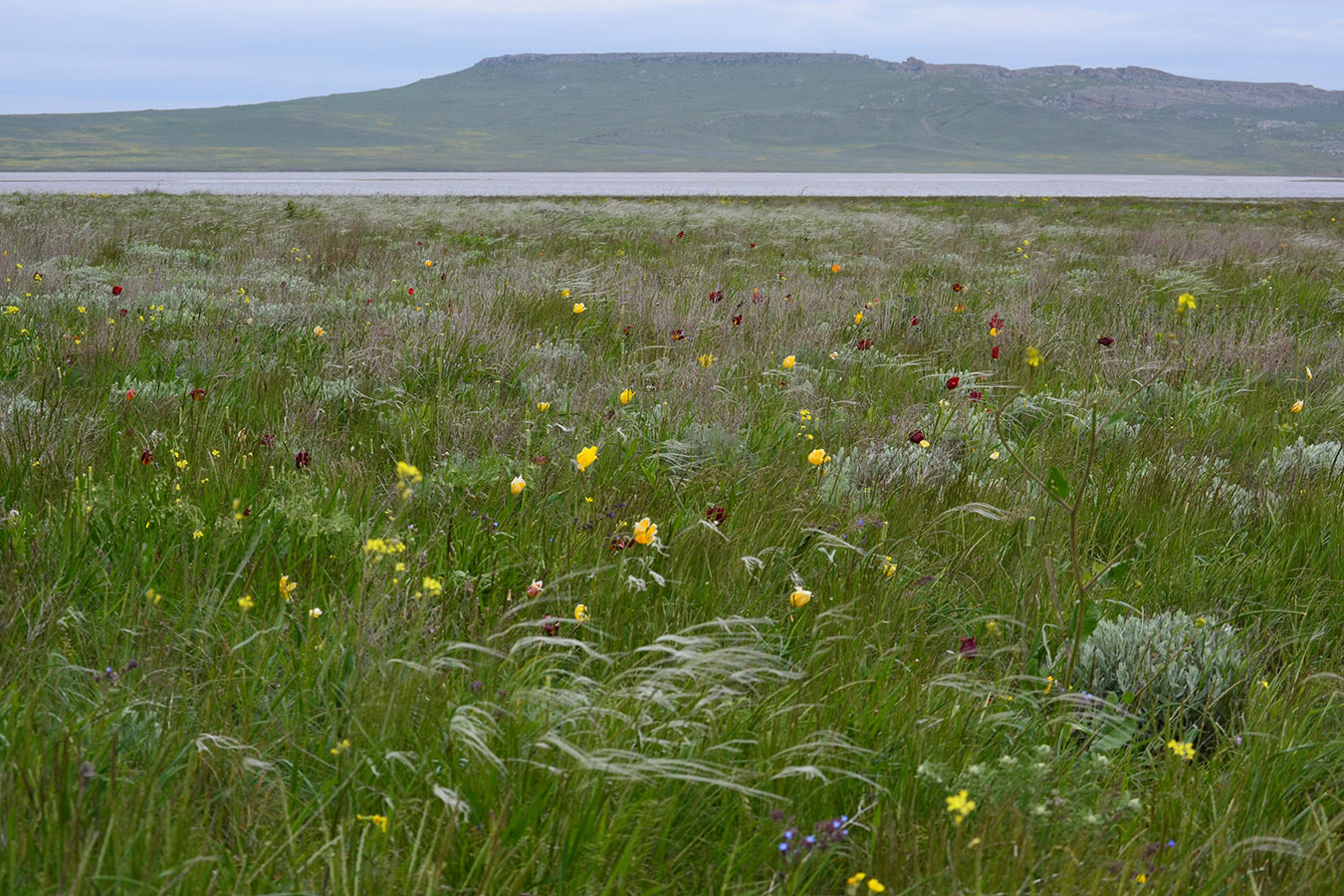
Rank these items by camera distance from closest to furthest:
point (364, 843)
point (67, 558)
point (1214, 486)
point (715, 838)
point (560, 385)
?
point (364, 843), point (715, 838), point (67, 558), point (1214, 486), point (560, 385)

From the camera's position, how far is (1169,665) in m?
2.03

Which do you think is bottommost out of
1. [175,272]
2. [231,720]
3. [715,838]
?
[715,838]

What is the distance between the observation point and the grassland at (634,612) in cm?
138

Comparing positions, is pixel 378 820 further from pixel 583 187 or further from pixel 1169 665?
pixel 583 187

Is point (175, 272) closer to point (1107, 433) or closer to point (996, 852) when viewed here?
point (1107, 433)

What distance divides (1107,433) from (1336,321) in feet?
17.2

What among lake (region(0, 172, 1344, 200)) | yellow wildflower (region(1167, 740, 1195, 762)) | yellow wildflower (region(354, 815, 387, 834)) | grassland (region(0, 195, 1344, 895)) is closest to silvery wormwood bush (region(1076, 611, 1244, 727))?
grassland (region(0, 195, 1344, 895))

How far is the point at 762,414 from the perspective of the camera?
13.2 ft

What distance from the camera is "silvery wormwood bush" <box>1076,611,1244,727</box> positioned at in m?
2.00

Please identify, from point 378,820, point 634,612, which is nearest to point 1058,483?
point 634,612

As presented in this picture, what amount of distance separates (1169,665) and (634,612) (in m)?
1.22

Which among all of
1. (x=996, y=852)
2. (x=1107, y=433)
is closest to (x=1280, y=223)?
(x=1107, y=433)

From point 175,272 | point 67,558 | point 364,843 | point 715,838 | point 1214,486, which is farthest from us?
point 175,272

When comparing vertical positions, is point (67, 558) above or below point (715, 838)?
above
